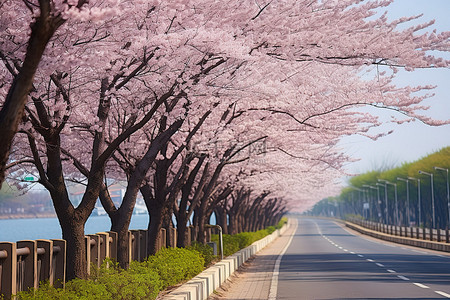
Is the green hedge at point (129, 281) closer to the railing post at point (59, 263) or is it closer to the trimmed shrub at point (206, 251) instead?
the railing post at point (59, 263)

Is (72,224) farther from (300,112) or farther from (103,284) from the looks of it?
(300,112)

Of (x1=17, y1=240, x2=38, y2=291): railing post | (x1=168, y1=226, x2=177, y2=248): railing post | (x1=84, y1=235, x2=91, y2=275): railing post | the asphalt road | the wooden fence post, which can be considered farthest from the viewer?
(x1=168, y1=226, x2=177, y2=248): railing post

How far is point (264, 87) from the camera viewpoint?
1702cm

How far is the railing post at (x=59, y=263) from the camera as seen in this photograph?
13.0 m

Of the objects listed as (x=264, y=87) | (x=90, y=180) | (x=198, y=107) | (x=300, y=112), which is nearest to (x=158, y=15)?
(x=90, y=180)

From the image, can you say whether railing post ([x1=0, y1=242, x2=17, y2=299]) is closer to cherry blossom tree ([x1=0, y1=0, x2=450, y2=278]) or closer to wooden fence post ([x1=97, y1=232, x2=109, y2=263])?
cherry blossom tree ([x1=0, y1=0, x2=450, y2=278])

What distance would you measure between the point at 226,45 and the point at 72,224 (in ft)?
13.5

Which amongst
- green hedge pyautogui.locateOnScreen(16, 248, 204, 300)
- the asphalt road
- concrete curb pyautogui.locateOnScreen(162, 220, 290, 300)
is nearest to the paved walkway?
concrete curb pyautogui.locateOnScreen(162, 220, 290, 300)

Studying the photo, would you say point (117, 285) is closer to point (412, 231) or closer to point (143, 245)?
point (143, 245)

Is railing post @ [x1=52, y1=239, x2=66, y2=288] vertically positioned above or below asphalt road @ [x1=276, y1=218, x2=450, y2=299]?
above

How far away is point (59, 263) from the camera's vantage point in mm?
13125

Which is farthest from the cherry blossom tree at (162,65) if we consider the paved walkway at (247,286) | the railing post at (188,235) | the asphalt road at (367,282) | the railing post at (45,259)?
the railing post at (188,235)

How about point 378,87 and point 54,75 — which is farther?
point 378,87

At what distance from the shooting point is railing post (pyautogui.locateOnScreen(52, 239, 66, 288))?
1305 cm
